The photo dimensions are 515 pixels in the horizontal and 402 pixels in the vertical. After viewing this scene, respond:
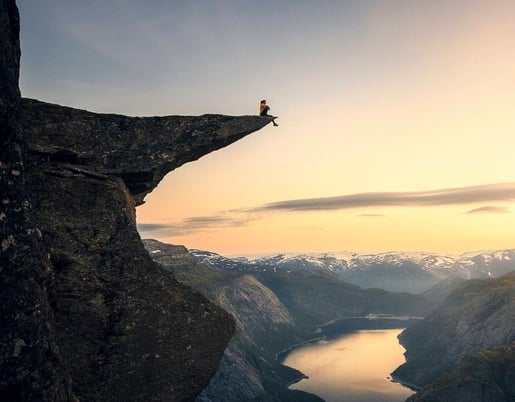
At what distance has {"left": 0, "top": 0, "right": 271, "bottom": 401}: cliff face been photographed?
1566 centimetres

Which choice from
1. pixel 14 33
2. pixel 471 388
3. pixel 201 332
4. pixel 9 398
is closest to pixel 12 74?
pixel 14 33

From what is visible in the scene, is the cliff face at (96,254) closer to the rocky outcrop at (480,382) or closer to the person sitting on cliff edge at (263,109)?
the person sitting on cliff edge at (263,109)

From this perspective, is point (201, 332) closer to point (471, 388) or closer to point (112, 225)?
point (112, 225)

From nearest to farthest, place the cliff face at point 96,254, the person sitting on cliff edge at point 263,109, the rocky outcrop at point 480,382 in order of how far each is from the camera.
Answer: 1. the cliff face at point 96,254
2. the person sitting on cliff edge at point 263,109
3. the rocky outcrop at point 480,382

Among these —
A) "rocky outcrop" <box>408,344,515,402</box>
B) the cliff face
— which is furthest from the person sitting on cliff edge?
"rocky outcrop" <box>408,344,515,402</box>

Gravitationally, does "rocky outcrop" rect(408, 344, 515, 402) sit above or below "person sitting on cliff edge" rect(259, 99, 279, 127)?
below

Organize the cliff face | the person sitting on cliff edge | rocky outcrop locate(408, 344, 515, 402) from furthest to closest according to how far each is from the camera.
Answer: rocky outcrop locate(408, 344, 515, 402) → the person sitting on cliff edge → the cliff face

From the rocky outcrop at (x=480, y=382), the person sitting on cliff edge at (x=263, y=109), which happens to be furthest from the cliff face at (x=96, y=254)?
the rocky outcrop at (x=480, y=382)

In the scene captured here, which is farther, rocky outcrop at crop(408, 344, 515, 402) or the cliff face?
rocky outcrop at crop(408, 344, 515, 402)

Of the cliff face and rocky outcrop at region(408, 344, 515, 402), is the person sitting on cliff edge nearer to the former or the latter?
the cliff face

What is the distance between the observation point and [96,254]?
23.1 metres

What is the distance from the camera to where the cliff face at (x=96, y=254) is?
15656 millimetres

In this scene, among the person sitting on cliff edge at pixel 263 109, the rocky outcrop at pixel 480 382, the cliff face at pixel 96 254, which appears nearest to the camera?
the cliff face at pixel 96 254

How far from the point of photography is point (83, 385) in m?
20.1
